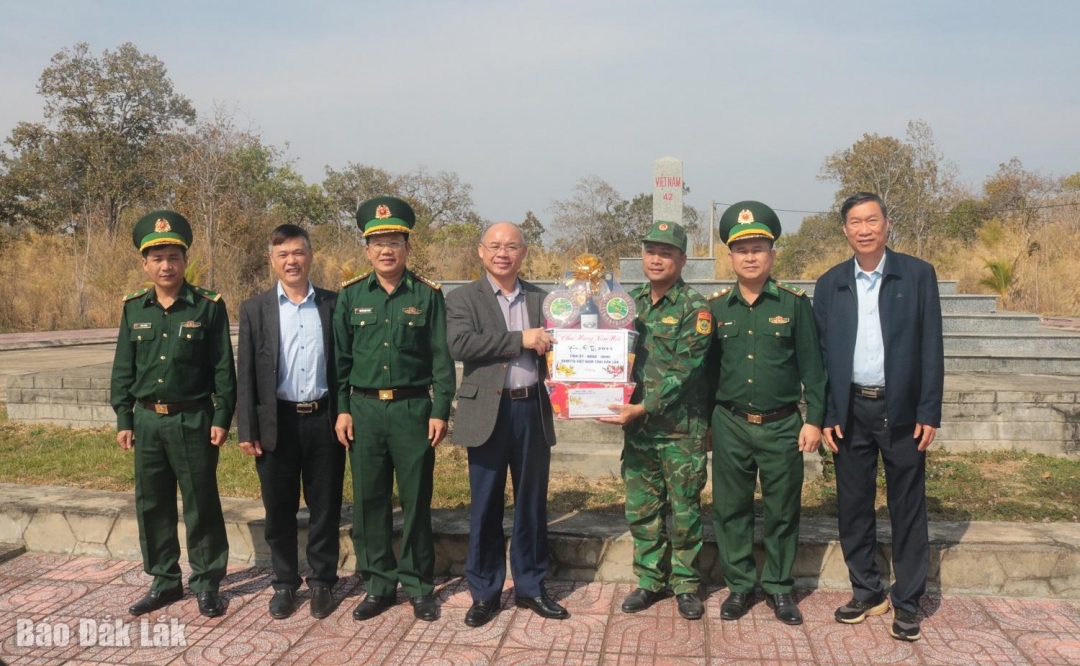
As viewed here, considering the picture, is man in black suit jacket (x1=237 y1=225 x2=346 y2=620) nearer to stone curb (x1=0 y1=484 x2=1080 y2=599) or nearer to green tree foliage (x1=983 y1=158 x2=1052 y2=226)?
stone curb (x1=0 y1=484 x2=1080 y2=599)

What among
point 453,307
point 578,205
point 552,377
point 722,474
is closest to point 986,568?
point 722,474

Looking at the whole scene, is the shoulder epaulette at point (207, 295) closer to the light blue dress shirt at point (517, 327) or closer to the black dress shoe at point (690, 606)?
the light blue dress shirt at point (517, 327)

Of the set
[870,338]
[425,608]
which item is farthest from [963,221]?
[425,608]

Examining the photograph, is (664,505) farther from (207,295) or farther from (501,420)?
(207,295)

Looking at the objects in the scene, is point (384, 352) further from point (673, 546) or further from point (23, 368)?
point (23, 368)

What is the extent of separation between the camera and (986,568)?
3545 mm

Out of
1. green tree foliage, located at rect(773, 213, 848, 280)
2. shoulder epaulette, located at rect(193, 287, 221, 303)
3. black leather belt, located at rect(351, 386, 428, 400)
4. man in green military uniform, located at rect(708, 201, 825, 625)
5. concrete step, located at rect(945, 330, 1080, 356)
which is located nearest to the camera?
man in green military uniform, located at rect(708, 201, 825, 625)

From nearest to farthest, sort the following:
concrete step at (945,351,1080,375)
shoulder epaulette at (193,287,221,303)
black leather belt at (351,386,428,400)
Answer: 1. black leather belt at (351,386,428,400)
2. shoulder epaulette at (193,287,221,303)
3. concrete step at (945,351,1080,375)

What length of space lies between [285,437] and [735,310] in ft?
6.95

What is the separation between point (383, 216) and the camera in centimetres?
350

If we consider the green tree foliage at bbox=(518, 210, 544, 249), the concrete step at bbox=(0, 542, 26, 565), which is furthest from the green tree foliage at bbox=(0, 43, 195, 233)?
the concrete step at bbox=(0, 542, 26, 565)

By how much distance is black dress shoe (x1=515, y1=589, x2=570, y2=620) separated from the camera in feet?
11.1

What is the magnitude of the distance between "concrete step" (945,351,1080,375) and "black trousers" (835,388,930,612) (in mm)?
5549

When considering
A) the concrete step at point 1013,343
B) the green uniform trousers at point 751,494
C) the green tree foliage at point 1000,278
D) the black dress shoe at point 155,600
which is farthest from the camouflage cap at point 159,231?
the green tree foliage at point 1000,278
